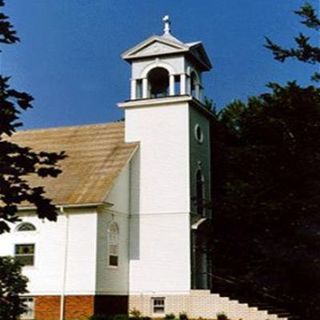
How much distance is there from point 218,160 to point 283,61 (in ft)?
52.1

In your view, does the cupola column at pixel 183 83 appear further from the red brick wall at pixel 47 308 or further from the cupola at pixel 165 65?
the red brick wall at pixel 47 308

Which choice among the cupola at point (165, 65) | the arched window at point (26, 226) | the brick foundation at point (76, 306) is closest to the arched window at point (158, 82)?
the cupola at point (165, 65)

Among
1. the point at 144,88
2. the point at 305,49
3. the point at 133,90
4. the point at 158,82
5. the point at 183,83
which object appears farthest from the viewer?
the point at 158,82

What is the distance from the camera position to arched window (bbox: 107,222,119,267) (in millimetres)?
27547

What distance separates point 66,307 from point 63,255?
7.24 ft

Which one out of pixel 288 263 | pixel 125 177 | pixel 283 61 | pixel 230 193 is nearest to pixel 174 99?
pixel 125 177

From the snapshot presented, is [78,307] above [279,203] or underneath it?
underneath

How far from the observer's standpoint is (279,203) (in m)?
22.8

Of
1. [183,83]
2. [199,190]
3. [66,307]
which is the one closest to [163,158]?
[199,190]

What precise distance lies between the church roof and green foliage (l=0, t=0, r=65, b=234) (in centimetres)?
1916

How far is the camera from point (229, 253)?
27.2 m

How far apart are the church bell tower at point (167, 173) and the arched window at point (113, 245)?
1056 mm

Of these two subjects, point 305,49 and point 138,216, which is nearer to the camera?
point 305,49

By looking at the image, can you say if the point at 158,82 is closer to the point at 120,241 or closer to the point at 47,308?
the point at 120,241
